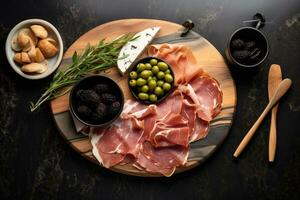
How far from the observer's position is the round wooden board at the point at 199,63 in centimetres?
Answer: 187

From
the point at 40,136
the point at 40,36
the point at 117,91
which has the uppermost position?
the point at 40,36

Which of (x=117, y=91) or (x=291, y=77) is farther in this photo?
(x=291, y=77)

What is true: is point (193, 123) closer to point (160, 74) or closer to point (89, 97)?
point (160, 74)

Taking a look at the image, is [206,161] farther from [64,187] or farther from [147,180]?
[64,187]

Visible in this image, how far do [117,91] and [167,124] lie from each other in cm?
24

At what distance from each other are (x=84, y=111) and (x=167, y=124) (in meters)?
0.34

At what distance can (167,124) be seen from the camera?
74.3 inches

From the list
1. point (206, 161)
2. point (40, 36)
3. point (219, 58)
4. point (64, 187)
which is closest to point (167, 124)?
point (206, 161)

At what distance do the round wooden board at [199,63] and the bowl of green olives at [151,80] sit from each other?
6cm

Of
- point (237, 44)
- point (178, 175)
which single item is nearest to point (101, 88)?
point (178, 175)

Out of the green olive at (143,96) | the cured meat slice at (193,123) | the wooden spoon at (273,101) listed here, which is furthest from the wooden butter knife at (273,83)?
the green olive at (143,96)

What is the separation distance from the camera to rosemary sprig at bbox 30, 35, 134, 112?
187 cm

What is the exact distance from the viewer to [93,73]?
1.92m

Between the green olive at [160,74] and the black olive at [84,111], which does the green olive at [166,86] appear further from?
the black olive at [84,111]
